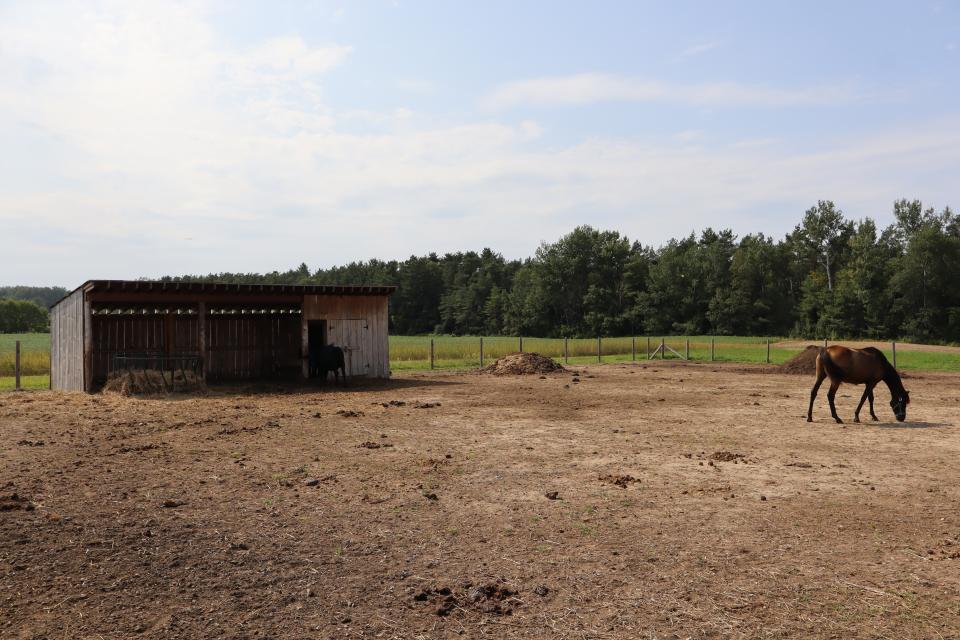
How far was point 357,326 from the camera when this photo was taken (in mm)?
23000

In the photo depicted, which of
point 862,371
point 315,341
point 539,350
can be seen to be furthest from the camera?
point 539,350

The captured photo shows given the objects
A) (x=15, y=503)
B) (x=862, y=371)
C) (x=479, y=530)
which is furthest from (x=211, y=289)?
(x=862, y=371)

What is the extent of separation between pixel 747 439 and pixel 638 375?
14.2 metres

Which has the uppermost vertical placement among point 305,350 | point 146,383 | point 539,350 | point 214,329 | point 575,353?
point 214,329

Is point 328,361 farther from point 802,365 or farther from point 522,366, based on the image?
point 802,365

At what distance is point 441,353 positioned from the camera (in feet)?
117

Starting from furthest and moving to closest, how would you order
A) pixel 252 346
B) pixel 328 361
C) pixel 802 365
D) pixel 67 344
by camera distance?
pixel 802 365 < pixel 252 346 < pixel 328 361 < pixel 67 344

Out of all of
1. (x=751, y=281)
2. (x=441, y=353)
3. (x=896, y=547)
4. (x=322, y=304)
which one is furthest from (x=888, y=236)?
(x=896, y=547)

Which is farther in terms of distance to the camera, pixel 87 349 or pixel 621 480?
pixel 87 349

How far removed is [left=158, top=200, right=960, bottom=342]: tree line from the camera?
59.1 m

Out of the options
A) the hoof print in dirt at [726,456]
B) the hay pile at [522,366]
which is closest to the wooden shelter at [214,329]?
the hay pile at [522,366]

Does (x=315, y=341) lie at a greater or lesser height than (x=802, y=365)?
greater

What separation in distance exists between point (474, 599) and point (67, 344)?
64.3ft

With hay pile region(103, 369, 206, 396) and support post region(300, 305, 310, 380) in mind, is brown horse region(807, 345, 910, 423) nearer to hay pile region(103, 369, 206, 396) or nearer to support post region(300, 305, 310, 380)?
support post region(300, 305, 310, 380)
